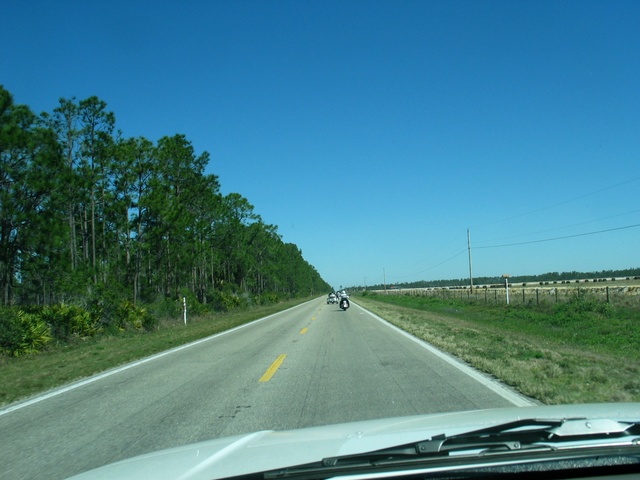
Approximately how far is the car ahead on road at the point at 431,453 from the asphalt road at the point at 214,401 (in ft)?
6.32

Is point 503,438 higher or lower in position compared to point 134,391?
higher

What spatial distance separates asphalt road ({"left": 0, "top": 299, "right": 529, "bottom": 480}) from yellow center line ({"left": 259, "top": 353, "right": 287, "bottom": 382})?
0.02 meters

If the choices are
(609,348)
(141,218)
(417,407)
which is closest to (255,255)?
(141,218)

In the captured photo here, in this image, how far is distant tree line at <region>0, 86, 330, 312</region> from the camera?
22.0m

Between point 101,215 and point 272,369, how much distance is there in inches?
1291

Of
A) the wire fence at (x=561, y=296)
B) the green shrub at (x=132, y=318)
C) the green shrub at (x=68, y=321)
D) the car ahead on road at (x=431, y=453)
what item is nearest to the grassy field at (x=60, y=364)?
the green shrub at (x=68, y=321)

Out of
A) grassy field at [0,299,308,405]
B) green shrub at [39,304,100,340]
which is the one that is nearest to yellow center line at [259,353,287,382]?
grassy field at [0,299,308,405]

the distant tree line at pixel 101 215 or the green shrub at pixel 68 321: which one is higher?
the distant tree line at pixel 101 215

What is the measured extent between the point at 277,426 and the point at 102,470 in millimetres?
2992

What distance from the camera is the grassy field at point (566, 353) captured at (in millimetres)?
8078

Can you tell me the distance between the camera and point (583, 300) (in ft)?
94.5

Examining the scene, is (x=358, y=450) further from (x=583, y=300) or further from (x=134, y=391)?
(x=583, y=300)

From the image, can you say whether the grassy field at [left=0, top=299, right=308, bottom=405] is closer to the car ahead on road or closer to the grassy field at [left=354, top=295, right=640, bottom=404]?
the car ahead on road

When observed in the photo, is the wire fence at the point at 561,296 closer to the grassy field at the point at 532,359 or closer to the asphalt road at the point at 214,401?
the grassy field at the point at 532,359
